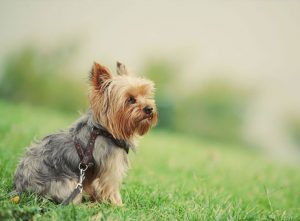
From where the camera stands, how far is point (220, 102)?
38531 millimetres

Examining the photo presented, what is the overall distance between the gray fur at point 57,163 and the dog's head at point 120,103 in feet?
0.61

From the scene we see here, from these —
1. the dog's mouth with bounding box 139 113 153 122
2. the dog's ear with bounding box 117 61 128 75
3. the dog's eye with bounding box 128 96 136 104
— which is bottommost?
the dog's mouth with bounding box 139 113 153 122

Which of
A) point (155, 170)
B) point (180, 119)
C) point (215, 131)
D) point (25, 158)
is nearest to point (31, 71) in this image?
point (180, 119)

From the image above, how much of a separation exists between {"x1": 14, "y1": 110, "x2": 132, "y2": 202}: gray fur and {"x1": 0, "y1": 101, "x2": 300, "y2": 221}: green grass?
0.54 feet

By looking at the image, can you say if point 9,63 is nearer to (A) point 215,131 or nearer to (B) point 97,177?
(A) point 215,131

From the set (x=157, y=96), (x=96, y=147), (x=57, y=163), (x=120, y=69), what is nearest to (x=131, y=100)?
(x=120, y=69)

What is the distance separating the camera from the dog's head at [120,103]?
628 cm

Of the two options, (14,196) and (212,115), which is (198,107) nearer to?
(212,115)

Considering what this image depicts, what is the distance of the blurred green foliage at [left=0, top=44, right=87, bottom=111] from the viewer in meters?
30.2

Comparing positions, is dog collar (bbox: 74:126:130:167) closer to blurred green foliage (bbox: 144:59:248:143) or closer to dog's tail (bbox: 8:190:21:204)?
dog's tail (bbox: 8:190:21:204)

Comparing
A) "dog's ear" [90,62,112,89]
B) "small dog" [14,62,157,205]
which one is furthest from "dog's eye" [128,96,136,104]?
"dog's ear" [90,62,112,89]

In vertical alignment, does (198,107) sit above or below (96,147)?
below

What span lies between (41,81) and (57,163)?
2646 centimetres

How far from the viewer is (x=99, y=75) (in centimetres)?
634
